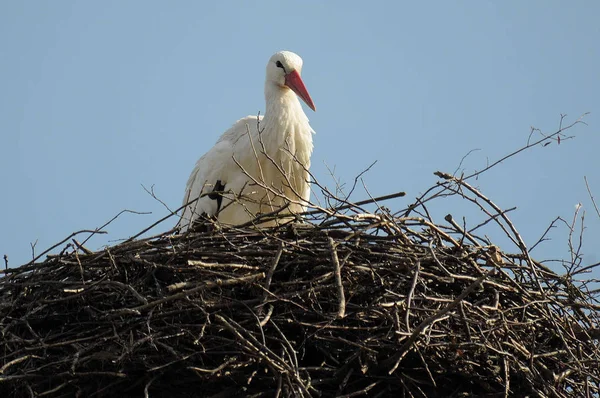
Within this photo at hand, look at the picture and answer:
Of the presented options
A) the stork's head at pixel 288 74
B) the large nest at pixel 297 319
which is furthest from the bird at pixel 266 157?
the large nest at pixel 297 319

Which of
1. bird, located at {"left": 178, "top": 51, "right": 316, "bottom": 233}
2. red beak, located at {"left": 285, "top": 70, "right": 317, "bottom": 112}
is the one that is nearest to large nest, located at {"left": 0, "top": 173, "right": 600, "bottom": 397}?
bird, located at {"left": 178, "top": 51, "right": 316, "bottom": 233}

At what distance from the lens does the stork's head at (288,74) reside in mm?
5742

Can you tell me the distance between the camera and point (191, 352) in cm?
360

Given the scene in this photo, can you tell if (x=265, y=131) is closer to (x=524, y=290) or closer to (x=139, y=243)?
(x=139, y=243)

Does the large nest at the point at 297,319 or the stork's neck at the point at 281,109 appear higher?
the stork's neck at the point at 281,109

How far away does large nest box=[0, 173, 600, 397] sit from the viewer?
356 centimetres

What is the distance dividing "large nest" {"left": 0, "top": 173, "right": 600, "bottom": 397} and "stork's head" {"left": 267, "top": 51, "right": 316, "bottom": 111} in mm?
1868

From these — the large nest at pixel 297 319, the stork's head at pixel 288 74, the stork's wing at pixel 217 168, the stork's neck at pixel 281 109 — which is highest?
the stork's head at pixel 288 74

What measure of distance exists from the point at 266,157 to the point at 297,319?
1875 mm

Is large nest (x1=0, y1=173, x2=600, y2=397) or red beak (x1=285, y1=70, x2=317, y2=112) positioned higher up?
red beak (x1=285, y1=70, x2=317, y2=112)

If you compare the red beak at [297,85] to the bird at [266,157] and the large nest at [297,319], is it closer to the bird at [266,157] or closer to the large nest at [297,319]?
the bird at [266,157]

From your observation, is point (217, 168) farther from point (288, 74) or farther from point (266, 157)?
point (288, 74)

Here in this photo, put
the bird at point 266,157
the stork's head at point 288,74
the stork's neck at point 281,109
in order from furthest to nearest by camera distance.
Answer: the stork's head at point 288,74
the stork's neck at point 281,109
the bird at point 266,157

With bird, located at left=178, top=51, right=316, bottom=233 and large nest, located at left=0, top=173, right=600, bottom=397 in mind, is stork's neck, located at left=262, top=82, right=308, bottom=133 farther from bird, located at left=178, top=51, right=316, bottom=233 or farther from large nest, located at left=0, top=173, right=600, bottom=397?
large nest, located at left=0, top=173, right=600, bottom=397
